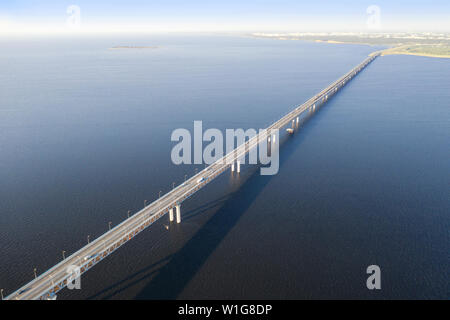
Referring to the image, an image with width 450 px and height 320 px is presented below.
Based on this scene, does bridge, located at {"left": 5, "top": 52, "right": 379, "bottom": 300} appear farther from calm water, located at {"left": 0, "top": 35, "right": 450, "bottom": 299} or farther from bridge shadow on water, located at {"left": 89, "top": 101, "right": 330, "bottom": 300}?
bridge shadow on water, located at {"left": 89, "top": 101, "right": 330, "bottom": 300}

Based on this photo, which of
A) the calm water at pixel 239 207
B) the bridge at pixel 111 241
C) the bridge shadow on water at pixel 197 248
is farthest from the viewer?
the calm water at pixel 239 207

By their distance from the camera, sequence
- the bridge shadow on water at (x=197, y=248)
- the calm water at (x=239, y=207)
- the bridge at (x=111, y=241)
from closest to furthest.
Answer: the bridge at (x=111, y=241) < the bridge shadow on water at (x=197, y=248) < the calm water at (x=239, y=207)

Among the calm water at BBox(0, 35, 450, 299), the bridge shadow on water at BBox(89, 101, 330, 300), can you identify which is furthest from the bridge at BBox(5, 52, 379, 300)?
the bridge shadow on water at BBox(89, 101, 330, 300)

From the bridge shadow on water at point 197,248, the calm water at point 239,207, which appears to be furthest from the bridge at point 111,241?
the bridge shadow on water at point 197,248

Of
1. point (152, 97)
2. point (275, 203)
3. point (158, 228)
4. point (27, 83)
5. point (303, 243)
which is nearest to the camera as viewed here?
point (303, 243)

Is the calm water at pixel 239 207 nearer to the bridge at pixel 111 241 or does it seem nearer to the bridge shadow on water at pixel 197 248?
the bridge shadow on water at pixel 197 248

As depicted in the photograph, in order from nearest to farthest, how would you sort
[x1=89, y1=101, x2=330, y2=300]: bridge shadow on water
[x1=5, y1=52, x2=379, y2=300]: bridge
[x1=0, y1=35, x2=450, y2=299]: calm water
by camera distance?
[x1=5, y1=52, x2=379, y2=300]: bridge, [x1=89, y1=101, x2=330, y2=300]: bridge shadow on water, [x1=0, y1=35, x2=450, y2=299]: calm water
